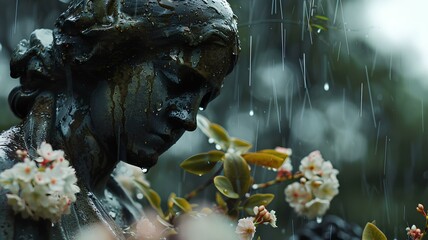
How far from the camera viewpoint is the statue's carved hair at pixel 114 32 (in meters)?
1.92

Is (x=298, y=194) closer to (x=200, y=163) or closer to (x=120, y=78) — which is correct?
(x=200, y=163)

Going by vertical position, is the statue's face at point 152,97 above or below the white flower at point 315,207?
above

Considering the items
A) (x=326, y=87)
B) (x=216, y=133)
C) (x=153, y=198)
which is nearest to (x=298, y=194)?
(x=216, y=133)

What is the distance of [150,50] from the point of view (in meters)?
1.97

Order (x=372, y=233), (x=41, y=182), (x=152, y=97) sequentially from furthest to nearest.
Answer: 1. (x=152, y=97)
2. (x=372, y=233)
3. (x=41, y=182)

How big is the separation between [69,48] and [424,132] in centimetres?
596

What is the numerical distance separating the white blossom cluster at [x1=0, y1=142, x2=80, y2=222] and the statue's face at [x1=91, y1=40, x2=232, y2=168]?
1.28 ft

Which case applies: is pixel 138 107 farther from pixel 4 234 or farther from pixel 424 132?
pixel 424 132

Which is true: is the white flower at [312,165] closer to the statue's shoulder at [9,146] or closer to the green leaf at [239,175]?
the green leaf at [239,175]

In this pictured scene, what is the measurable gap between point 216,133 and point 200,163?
7.7 inches

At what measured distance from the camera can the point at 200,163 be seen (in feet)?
7.24

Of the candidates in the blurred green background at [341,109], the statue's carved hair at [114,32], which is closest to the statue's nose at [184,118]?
the statue's carved hair at [114,32]

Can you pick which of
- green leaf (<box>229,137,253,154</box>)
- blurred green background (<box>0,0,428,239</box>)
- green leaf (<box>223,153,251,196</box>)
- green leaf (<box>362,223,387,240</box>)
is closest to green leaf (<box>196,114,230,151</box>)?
green leaf (<box>229,137,253,154</box>)

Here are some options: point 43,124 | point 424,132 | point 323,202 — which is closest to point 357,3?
point 424,132
